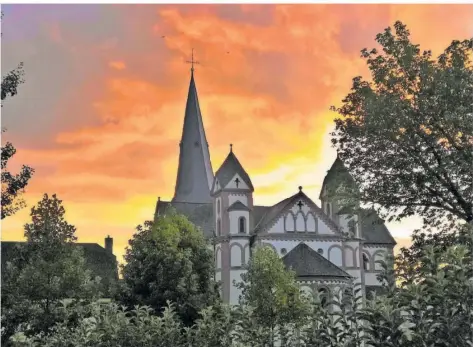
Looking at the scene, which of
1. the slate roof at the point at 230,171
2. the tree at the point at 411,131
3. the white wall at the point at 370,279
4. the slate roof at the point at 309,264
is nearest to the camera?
the tree at the point at 411,131

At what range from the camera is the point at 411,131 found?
625 inches

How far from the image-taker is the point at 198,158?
62531mm

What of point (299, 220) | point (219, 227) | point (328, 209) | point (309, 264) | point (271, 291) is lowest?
point (271, 291)

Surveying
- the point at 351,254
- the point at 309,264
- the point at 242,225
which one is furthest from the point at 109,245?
the point at 309,264

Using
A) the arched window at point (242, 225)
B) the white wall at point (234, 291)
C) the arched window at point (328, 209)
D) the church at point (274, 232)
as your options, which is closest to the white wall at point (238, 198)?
the church at point (274, 232)

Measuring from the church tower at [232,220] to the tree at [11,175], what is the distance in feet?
114

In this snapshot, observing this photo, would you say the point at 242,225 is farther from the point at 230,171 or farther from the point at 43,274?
the point at 43,274

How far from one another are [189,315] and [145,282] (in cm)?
278

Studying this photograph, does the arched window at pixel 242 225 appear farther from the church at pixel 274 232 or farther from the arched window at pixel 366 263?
the arched window at pixel 366 263

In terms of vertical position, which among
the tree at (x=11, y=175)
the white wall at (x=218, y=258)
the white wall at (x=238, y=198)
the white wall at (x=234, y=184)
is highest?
the white wall at (x=234, y=184)

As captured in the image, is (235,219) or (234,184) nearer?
(235,219)

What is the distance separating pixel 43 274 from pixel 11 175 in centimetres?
312

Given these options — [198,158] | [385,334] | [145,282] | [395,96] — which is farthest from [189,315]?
[198,158]

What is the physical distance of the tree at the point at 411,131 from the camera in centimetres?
1562
